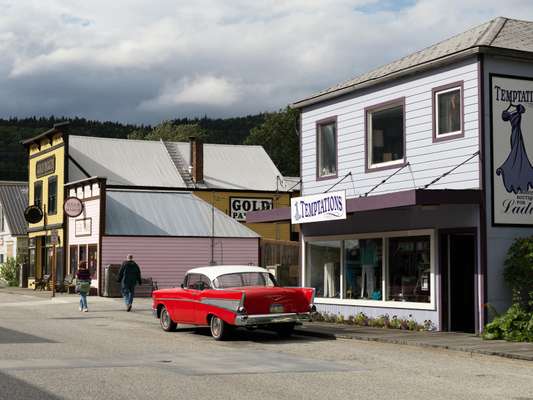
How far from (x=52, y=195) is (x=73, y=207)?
9076 millimetres

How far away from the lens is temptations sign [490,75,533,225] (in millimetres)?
18781

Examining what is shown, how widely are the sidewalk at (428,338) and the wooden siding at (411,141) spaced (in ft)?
10.9

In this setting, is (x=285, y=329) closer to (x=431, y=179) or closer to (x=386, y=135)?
(x=431, y=179)

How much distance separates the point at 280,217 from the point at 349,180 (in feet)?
7.38

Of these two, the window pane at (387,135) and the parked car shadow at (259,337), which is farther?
the window pane at (387,135)

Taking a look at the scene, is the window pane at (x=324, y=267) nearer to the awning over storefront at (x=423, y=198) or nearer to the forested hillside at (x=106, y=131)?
the awning over storefront at (x=423, y=198)

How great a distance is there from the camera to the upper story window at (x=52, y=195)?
48.8m

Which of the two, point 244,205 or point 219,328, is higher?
point 244,205

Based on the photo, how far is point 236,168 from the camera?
2144 inches

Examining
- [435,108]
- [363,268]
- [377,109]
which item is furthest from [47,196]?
[435,108]

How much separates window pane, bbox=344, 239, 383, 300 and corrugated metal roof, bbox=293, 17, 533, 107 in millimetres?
4035

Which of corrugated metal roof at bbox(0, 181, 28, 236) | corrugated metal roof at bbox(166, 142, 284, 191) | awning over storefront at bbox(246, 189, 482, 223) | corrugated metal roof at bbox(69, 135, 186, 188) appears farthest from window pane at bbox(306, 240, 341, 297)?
corrugated metal roof at bbox(0, 181, 28, 236)

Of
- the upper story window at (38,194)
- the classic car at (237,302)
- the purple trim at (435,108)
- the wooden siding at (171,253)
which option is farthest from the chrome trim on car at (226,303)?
the upper story window at (38,194)

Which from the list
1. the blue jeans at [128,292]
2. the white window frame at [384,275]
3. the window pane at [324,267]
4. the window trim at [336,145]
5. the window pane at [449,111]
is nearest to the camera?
the window pane at [449,111]
